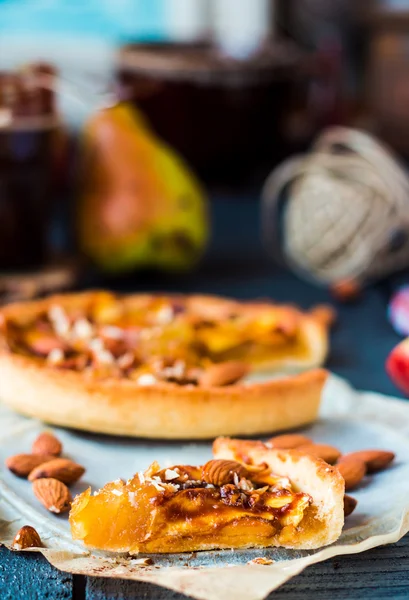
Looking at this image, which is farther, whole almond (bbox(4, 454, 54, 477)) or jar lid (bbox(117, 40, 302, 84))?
jar lid (bbox(117, 40, 302, 84))

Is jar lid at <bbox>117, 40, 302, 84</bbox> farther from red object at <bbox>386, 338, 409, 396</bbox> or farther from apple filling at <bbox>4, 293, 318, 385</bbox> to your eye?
red object at <bbox>386, 338, 409, 396</bbox>

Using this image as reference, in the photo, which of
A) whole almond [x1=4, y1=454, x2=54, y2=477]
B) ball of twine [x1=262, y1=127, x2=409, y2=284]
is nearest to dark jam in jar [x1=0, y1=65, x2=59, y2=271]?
ball of twine [x1=262, y1=127, x2=409, y2=284]

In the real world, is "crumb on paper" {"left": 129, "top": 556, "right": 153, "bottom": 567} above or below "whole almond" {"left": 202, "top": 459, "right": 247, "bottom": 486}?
below

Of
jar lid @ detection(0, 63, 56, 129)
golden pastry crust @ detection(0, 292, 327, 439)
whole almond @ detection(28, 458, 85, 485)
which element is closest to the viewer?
whole almond @ detection(28, 458, 85, 485)

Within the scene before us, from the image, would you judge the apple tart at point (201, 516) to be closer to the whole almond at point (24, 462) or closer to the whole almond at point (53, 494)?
the whole almond at point (53, 494)

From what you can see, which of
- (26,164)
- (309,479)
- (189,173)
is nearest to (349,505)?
(309,479)

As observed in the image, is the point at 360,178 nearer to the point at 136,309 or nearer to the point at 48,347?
the point at 136,309

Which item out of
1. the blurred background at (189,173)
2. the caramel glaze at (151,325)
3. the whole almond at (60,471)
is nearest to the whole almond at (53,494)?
the whole almond at (60,471)

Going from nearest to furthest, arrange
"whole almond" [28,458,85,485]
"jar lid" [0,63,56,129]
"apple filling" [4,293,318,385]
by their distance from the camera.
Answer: "whole almond" [28,458,85,485] < "apple filling" [4,293,318,385] < "jar lid" [0,63,56,129]
